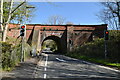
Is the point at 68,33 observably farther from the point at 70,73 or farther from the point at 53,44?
the point at 53,44

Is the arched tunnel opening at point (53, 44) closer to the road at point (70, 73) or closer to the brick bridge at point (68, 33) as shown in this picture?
the brick bridge at point (68, 33)

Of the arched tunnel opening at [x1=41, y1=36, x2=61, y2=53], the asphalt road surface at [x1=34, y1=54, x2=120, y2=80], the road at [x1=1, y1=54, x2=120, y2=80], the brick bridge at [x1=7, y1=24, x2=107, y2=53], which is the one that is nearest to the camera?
the road at [x1=1, y1=54, x2=120, y2=80]

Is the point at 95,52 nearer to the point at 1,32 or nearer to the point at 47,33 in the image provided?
the point at 1,32

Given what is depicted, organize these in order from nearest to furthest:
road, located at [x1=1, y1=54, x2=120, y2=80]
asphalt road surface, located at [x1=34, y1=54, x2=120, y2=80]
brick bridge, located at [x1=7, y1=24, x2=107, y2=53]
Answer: road, located at [x1=1, y1=54, x2=120, y2=80] → asphalt road surface, located at [x1=34, y1=54, x2=120, y2=80] → brick bridge, located at [x1=7, y1=24, x2=107, y2=53]

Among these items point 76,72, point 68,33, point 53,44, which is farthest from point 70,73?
point 53,44

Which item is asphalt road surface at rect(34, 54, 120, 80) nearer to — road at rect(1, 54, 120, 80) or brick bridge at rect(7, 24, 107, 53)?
road at rect(1, 54, 120, 80)

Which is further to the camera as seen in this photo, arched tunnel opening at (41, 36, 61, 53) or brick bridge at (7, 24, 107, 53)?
arched tunnel opening at (41, 36, 61, 53)

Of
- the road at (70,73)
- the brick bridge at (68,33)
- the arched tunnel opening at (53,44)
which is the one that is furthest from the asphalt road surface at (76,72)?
the arched tunnel opening at (53,44)

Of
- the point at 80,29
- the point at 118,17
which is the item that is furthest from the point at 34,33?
the point at 118,17

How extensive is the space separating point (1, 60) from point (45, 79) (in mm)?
3538

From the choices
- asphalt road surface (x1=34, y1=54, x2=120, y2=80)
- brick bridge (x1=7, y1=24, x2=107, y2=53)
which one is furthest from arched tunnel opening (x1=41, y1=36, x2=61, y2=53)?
asphalt road surface (x1=34, y1=54, x2=120, y2=80)

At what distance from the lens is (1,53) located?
1035cm

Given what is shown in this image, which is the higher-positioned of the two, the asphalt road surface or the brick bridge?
the brick bridge

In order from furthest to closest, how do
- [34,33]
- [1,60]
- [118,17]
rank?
1. [34,33]
2. [118,17]
3. [1,60]
